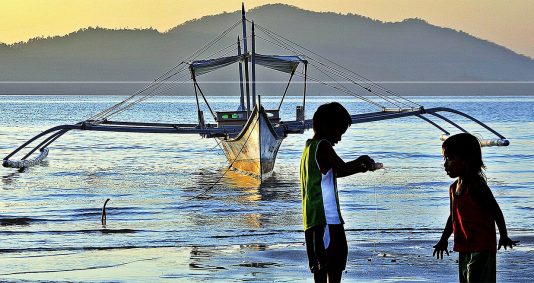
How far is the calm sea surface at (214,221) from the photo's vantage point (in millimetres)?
9477

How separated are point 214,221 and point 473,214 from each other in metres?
10.2

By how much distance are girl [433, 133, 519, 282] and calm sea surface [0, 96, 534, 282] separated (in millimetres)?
3019

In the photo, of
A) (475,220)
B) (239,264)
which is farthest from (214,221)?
(475,220)

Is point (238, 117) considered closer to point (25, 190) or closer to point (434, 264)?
point (25, 190)

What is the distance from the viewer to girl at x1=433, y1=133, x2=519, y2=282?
224 inches

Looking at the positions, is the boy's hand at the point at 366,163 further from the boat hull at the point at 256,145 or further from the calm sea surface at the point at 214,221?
the boat hull at the point at 256,145

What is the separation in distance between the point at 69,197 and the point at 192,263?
12.0m

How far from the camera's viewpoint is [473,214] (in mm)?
5719

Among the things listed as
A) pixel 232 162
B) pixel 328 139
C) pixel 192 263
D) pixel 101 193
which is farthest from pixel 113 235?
pixel 232 162

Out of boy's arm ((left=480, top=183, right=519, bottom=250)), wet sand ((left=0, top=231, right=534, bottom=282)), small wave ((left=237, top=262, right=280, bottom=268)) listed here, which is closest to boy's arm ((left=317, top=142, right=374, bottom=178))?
boy's arm ((left=480, top=183, right=519, bottom=250))

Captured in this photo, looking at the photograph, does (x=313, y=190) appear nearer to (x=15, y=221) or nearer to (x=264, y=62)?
(x=15, y=221)

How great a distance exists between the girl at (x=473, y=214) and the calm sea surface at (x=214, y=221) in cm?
302

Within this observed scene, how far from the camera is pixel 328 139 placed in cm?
630

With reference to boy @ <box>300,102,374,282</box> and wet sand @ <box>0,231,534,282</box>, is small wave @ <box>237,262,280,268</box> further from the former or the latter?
boy @ <box>300,102,374,282</box>
